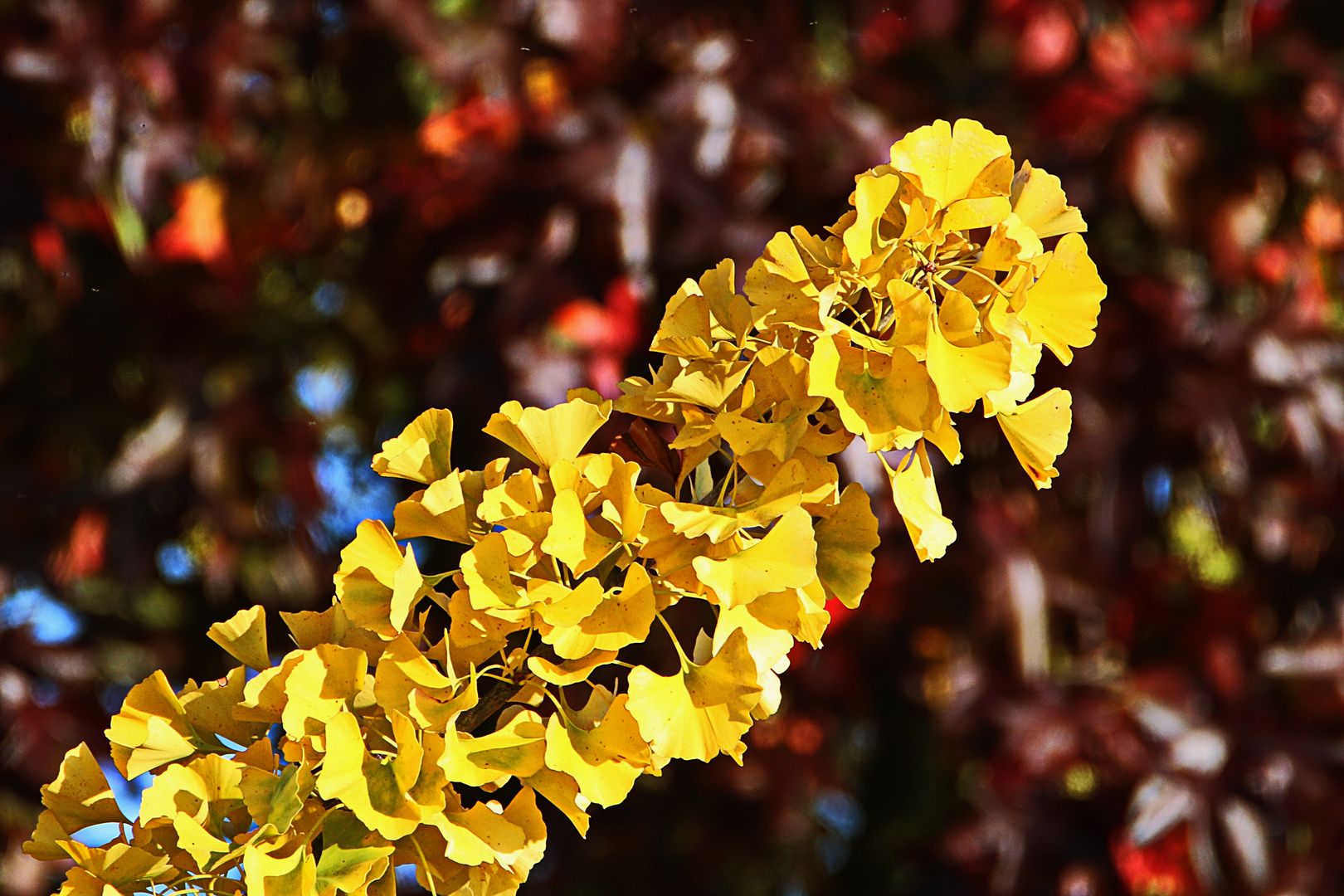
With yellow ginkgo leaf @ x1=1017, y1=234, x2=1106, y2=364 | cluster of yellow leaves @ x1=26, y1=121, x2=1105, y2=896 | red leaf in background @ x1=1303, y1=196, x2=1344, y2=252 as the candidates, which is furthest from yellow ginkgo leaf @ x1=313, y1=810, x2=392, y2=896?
red leaf in background @ x1=1303, y1=196, x2=1344, y2=252

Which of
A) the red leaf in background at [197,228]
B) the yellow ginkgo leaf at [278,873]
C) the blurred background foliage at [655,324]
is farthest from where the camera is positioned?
the red leaf in background at [197,228]

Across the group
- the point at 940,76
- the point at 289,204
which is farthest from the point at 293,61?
the point at 940,76

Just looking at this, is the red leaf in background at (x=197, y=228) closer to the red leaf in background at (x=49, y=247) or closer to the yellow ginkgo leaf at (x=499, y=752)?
the red leaf in background at (x=49, y=247)

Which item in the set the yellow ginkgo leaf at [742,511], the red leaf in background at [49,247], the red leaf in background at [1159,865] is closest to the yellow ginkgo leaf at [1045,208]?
the yellow ginkgo leaf at [742,511]

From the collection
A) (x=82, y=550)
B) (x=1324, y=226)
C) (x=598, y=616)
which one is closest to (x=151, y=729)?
(x=598, y=616)

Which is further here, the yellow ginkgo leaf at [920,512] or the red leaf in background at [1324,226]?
the red leaf in background at [1324,226]

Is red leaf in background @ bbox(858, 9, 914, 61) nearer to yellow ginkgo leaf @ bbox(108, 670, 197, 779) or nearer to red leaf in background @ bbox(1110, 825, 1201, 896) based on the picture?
red leaf in background @ bbox(1110, 825, 1201, 896)

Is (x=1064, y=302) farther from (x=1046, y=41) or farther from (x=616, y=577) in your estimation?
(x=1046, y=41)
